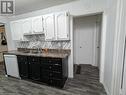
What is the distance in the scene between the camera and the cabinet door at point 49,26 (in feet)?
8.62

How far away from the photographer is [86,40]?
437 centimetres

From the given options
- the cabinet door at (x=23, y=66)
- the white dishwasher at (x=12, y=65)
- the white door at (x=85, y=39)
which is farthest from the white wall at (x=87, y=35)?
the white dishwasher at (x=12, y=65)

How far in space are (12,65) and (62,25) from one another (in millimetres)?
2290

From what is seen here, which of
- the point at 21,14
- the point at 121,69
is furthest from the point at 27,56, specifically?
the point at 121,69

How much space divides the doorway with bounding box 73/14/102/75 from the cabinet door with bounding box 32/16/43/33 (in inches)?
79.1

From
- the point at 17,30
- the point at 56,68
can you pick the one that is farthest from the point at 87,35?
the point at 17,30

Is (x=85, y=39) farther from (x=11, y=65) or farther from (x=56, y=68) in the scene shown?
(x=11, y=65)

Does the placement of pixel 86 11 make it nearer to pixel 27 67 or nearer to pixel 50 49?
pixel 50 49

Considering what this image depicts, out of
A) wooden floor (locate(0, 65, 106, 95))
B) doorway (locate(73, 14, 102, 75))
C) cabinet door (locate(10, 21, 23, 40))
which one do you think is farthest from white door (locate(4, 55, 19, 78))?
doorway (locate(73, 14, 102, 75))

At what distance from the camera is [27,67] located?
112 inches

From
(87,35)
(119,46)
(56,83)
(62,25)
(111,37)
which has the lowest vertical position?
(56,83)

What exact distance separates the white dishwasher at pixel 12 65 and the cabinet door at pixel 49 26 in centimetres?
141

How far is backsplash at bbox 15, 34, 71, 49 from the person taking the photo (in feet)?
9.85

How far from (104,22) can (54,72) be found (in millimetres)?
2002
